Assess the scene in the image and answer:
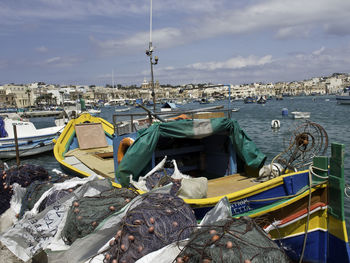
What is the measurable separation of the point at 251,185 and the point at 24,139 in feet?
67.0

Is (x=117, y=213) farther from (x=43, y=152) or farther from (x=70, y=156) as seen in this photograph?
(x=43, y=152)

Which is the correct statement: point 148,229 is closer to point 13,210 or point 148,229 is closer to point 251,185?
point 251,185

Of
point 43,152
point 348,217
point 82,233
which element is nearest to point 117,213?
point 82,233

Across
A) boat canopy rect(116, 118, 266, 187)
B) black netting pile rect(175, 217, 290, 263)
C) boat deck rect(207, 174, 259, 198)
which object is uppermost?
boat canopy rect(116, 118, 266, 187)

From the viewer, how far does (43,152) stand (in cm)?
2327

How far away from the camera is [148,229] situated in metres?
4.13

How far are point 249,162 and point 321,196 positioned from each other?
1908 mm

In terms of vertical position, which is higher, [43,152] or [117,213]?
[117,213]

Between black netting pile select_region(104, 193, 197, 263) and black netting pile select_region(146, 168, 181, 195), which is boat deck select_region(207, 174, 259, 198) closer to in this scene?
black netting pile select_region(146, 168, 181, 195)

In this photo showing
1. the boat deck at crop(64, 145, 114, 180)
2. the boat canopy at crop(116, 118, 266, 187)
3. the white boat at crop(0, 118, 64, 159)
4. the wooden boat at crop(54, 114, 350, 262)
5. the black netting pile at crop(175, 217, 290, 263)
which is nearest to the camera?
the black netting pile at crop(175, 217, 290, 263)

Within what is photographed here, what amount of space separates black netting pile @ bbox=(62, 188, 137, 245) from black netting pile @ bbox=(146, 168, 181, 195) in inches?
41.3

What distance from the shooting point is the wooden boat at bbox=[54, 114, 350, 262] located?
18.6 ft

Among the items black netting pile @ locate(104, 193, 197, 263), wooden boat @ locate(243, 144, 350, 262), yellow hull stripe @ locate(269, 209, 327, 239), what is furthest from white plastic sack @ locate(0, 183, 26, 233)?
yellow hull stripe @ locate(269, 209, 327, 239)

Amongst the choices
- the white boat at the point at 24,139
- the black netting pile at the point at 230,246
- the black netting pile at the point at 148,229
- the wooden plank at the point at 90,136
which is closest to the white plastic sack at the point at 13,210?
the black netting pile at the point at 148,229
